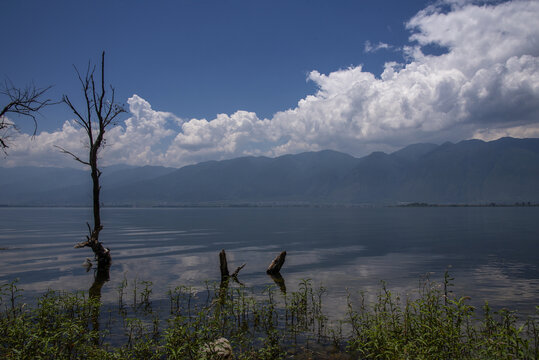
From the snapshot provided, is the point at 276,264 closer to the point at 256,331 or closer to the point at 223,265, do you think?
the point at 223,265

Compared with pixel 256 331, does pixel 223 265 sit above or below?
above

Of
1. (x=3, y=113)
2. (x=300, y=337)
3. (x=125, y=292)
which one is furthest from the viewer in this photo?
(x=125, y=292)

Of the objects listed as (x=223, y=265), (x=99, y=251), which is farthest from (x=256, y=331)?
(x=99, y=251)

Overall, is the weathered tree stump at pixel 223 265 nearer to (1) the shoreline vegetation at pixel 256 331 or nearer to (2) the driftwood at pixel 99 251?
(1) the shoreline vegetation at pixel 256 331

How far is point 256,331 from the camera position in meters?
15.9

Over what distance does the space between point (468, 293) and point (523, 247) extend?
121 feet

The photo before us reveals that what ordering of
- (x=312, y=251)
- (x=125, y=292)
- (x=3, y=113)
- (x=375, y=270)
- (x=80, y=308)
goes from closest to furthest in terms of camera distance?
(x=3, y=113)
(x=80, y=308)
(x=125, y=292)
(x=375, y=270)
(x=312, y=251)

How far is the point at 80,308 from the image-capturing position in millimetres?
18078

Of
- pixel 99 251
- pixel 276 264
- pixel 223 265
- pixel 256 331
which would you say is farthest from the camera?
pixel 276 264

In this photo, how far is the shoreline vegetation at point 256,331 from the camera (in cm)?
1054

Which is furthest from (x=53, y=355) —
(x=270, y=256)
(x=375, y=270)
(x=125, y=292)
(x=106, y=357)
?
(x=270, y=256)

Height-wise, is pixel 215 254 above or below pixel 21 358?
below

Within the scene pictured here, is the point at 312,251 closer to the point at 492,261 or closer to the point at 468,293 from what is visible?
the point at 492,261

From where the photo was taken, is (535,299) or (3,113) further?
(535,299)
